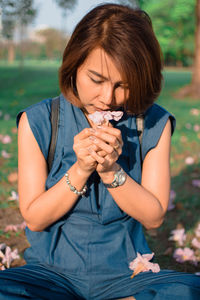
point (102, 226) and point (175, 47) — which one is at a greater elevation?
point (102, 226)

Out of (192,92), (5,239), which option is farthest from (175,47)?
(5,239)

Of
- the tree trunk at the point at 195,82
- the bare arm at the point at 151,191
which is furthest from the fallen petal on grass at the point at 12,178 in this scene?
the tree trunk at the point at 195,82

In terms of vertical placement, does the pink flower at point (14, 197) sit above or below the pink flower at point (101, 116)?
below

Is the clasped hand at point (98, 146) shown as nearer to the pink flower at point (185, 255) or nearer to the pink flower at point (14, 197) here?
the pink flower at point (185, 255)

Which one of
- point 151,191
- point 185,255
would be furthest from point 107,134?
point 185,255

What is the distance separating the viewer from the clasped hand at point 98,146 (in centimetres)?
163

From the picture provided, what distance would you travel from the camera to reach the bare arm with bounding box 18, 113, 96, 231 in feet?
6.10

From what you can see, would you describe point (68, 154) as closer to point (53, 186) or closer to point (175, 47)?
point (53, 186)

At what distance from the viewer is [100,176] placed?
185 cm

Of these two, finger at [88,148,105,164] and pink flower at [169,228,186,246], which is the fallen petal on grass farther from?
finger at [88,148,105,164]

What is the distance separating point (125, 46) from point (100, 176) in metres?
0.64

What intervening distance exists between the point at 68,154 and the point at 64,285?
67 centimetres

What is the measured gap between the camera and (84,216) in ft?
6.55

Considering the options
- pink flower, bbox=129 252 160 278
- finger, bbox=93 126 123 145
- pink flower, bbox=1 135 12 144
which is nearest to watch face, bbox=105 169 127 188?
finger, bbox=93 126 123 145
